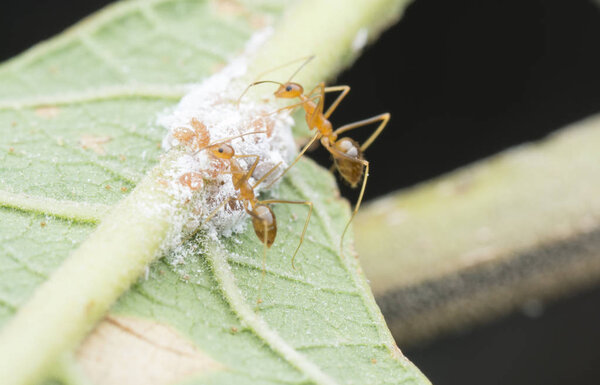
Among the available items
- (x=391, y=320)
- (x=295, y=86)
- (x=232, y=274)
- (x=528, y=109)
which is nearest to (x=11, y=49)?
(x=295, y=86)

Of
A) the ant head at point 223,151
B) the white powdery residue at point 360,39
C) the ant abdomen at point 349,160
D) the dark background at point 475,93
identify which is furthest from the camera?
the dark background at point 475,93

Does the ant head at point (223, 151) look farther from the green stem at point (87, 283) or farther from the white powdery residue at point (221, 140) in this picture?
the green stem at point (87, 283)

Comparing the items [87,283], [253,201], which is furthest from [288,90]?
[87,283]

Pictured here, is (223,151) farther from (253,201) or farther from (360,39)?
(360,39)

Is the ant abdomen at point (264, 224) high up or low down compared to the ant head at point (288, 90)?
down

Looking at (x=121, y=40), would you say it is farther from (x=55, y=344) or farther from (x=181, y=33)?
(x=55, y=344)

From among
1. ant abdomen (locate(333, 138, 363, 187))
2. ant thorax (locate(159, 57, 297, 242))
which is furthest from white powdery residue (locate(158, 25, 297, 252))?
ant abdomen (locate(333, 138, 363, 187))

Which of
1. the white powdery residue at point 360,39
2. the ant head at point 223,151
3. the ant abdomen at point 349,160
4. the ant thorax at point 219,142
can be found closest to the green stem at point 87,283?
the ant thorax at point 219,142
